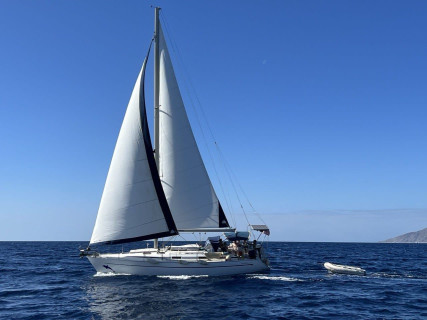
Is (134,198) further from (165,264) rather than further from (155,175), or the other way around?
(165,264)

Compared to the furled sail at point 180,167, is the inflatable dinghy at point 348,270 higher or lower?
lower

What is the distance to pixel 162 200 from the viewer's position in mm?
25953

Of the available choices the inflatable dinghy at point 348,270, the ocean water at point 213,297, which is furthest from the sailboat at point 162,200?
the inflatable dinghy at point 348,270

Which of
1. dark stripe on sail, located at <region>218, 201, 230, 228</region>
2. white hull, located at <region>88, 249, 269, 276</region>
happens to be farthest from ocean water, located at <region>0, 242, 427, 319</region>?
dark stripe on sail, located at <region>218, 201, 230, 228</region>

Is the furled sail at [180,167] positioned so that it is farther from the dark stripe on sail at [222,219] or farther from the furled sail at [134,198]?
the furled sail at [134,198]

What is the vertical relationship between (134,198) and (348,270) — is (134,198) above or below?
above

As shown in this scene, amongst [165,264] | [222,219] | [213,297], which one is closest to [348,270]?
[222,219]

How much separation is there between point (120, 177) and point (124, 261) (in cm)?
573

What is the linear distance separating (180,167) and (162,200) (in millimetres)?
3100

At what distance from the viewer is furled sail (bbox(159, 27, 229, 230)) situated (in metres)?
27.6

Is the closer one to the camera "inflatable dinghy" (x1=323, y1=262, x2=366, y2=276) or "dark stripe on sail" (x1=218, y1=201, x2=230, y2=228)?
"dark stripe on sail" (x1=218, y1=201, x2=230, y2=228)

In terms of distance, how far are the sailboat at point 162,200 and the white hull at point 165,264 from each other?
0.21 ft

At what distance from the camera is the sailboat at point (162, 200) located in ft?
84.1

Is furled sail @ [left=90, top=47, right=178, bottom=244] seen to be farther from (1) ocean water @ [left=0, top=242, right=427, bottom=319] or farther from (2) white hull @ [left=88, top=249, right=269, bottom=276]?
(1) ocean water @ [left=0, top=242, right=427, bottom=319]
